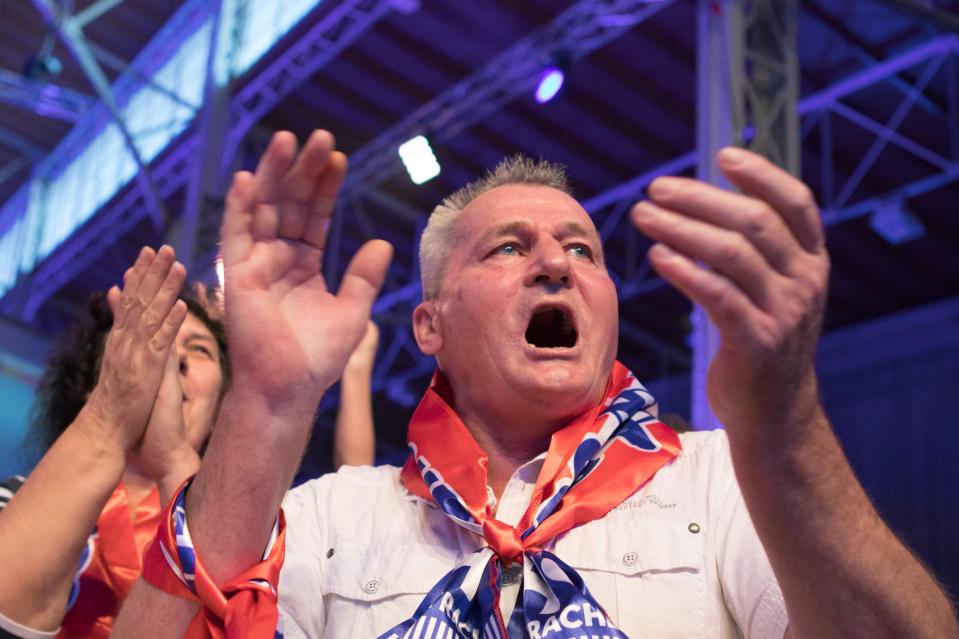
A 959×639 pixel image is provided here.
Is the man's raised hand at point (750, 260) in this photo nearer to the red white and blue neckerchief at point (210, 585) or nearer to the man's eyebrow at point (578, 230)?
the red white and blue neckerchief at point (210, 585)

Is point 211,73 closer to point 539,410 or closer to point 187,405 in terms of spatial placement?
point 187,405

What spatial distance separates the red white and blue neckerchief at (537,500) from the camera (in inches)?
53.4

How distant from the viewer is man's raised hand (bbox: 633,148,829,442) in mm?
919

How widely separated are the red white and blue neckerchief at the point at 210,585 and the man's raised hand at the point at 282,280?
21 centimetres

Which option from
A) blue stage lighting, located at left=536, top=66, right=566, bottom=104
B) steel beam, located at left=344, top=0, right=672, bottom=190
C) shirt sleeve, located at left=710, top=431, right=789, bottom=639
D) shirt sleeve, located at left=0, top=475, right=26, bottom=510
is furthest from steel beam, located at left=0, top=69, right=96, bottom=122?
shirt sleeve, located at left=710, top=431, right=789, bottom=639

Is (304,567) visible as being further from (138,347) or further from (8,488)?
(8,488)

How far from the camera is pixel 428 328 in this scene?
193 cm

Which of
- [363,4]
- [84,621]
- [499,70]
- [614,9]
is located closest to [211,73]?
[363,4]

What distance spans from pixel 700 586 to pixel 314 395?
599 millimetres

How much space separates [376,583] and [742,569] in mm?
528

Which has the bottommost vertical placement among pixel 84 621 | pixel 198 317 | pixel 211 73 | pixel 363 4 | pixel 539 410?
pixel 84 621

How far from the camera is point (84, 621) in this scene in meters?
1.95

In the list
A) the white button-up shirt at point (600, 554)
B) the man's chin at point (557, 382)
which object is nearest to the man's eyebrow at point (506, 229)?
the man's chin at point (557, 382)

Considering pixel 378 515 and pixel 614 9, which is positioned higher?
pixel 614 9
